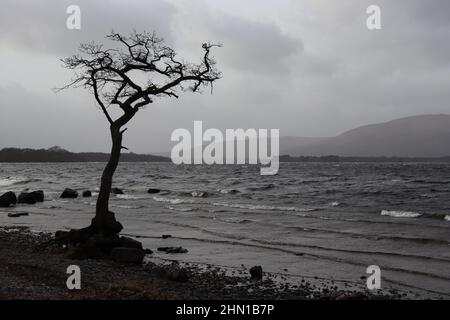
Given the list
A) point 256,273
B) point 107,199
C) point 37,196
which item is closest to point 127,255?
point 107,199

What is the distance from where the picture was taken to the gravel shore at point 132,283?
10562 millimetres

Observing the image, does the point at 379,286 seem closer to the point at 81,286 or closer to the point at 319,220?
the point at 81,286

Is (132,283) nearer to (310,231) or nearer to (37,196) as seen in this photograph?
(310,231)

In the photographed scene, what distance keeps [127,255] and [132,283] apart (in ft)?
13.6

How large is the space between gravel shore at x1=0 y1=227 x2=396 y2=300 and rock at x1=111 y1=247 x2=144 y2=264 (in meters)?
0.36

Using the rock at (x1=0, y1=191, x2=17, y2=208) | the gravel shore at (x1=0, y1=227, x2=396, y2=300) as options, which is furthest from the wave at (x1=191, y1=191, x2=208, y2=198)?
the gravel shore at (x1=0, y1=227, x2=396, y2=300)

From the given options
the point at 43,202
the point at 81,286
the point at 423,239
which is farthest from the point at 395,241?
the point at 43,202

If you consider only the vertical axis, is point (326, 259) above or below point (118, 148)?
below

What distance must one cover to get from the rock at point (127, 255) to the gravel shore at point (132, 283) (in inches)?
14.1

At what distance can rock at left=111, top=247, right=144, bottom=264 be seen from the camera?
1611 cm

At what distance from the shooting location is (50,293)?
10.2m

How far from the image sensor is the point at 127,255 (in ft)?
53.1

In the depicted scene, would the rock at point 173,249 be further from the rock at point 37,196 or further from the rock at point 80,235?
the rock at point 37,196
